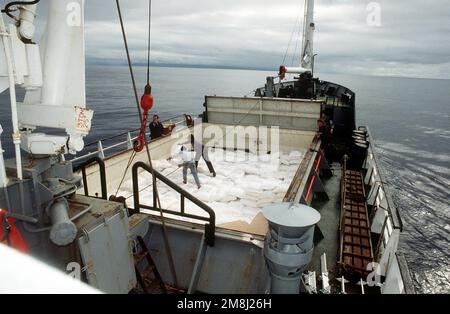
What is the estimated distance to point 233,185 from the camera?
31.6ft

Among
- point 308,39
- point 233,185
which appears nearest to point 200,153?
point 233,185

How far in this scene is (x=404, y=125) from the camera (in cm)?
6234

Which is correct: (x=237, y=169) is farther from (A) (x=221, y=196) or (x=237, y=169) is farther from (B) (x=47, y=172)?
(B) (x=47, y=172)

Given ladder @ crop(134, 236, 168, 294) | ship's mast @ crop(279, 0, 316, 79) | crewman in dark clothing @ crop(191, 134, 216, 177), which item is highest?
ship's mast @ crop(279, 0, 316, 79)

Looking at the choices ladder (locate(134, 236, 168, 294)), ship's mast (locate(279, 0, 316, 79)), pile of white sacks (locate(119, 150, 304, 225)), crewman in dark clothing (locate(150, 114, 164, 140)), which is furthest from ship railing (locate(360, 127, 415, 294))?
ship's mast (locate(279, 0, 316, 79))

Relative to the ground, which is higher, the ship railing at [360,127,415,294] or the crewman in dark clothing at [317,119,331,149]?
the crewman in dark clothing at [317,119,331,149]

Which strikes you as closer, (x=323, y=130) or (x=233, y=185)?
(x=233, y=185)

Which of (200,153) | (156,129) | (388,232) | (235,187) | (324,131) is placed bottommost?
(388,232)

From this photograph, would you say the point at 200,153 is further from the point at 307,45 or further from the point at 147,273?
the point at 307,45

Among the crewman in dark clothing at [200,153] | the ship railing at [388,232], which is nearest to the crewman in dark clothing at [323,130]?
the ship railing at [388,232]

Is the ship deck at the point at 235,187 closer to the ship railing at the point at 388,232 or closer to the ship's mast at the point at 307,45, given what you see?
the ship railing at the point at 388,232

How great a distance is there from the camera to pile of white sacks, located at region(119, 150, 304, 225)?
7.89m

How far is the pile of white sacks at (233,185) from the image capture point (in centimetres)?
789

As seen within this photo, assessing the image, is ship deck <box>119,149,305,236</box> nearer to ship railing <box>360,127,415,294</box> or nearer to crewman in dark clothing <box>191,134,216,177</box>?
crewman in dark clothing <box>191,134,216,177</box>
